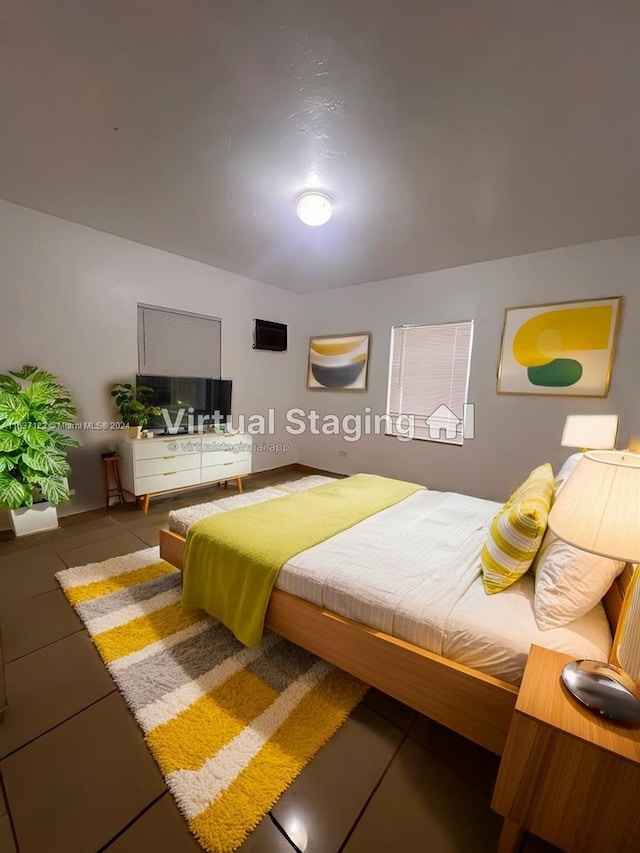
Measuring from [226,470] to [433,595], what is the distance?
302cm

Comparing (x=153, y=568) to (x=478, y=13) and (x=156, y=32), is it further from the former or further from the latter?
(x=478, y=13)

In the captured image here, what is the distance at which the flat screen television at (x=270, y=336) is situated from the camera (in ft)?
14.4

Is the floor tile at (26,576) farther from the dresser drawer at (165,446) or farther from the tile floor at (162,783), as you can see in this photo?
the dresser drawer at (165,446)

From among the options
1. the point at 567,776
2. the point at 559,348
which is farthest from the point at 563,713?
the point at 559,348

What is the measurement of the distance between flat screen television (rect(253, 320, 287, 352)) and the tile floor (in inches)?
144

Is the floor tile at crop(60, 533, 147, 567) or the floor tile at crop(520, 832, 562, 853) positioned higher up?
the floor tile at crop(60, 533, 147, 567)

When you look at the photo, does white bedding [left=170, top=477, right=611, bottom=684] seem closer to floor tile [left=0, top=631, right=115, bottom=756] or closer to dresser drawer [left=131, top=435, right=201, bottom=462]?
floor tile [left=0, top=631, right=115, bottom=756]

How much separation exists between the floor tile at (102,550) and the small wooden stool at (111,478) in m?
0.67

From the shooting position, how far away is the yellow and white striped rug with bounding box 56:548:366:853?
1.05m

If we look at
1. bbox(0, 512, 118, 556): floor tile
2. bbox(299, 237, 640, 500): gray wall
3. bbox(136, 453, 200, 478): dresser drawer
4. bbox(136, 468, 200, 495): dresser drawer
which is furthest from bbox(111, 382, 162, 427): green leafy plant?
bbox(299, 237, 640, 500): gray wall

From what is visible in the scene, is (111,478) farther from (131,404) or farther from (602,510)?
(602,510)

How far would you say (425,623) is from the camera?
1172 mm

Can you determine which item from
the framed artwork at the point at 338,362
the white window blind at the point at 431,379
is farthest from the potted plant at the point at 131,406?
the white window blind at the point at 431,379

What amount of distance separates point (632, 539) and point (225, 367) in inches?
157
